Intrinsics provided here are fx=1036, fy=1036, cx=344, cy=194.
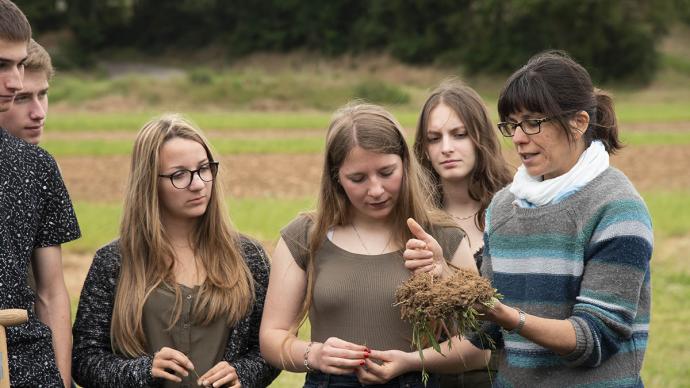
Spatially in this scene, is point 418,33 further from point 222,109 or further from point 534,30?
point 222,109

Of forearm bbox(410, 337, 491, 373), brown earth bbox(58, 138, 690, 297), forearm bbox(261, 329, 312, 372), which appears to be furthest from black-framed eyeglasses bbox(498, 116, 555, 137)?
brown earth bbox(58, 138, 690, 297)

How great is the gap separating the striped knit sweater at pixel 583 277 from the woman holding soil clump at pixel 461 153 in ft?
4.19

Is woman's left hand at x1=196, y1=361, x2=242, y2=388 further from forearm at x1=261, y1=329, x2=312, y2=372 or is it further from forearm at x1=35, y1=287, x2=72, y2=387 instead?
forearm at x1=35, y1=287, x2=72, y2=387

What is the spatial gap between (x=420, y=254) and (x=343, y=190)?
22.8 inches

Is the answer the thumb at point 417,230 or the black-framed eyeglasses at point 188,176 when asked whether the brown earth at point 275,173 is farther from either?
the thumb at point 417,230

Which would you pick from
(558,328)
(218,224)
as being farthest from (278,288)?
(558,328)

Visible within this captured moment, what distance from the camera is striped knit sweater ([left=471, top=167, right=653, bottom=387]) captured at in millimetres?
3686

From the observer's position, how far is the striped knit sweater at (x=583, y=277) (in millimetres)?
3686

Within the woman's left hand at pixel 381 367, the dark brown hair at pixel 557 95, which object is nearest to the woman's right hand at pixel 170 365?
the woman's left hand at pixel 381 367

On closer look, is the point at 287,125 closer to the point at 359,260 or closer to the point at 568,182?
the point at 359,260

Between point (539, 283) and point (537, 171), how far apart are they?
1.39 ft

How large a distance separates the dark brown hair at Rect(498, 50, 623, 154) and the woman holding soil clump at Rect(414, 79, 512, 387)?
1283 mm

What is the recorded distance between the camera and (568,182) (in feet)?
12.6

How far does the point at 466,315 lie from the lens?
144 inches
